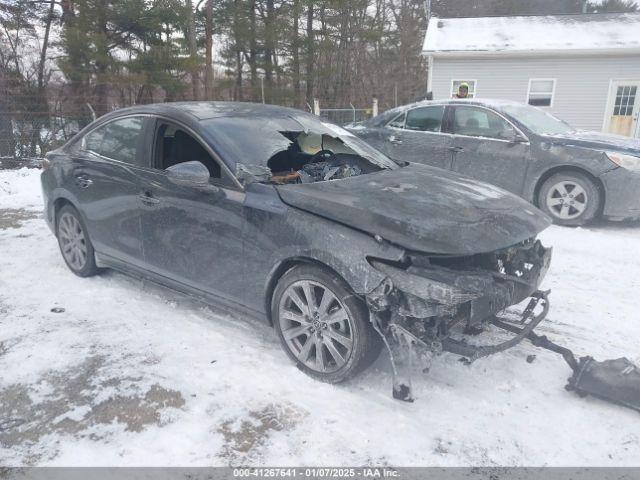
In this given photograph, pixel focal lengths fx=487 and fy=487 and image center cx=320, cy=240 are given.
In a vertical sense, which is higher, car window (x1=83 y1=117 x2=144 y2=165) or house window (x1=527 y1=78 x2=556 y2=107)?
house window (x1=527 y1=78 x2=556 y2=107)

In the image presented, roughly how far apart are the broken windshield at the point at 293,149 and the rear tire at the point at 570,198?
11.0 feet

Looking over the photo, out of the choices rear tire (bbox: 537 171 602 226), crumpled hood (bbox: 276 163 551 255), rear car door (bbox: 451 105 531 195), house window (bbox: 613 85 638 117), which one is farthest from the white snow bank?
house window (bbox: 613 85 638 117)

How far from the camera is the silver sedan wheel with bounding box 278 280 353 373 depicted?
2.90m

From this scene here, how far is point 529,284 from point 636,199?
413 cm

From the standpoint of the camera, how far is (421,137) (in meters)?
7.39

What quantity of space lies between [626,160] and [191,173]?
18.1ft

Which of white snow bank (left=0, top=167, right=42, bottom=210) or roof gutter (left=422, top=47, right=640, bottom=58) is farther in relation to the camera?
roof gutter (left=422, top=47, right=640, bottom=58)

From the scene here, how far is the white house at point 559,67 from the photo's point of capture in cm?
1544

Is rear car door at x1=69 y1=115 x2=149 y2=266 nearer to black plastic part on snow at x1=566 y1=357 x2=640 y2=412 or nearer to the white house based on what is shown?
black plastic part on snow at x1=566 y1=357 x2=640 y2=412

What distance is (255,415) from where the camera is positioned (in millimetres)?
2766

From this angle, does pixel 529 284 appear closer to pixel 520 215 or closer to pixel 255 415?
pixel 520 215

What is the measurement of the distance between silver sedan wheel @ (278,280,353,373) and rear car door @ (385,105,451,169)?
182 inches

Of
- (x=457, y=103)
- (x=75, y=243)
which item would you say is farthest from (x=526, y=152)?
(x=75, y=243)

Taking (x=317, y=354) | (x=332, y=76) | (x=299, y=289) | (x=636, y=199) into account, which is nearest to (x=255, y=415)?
(x=317, y=354)
